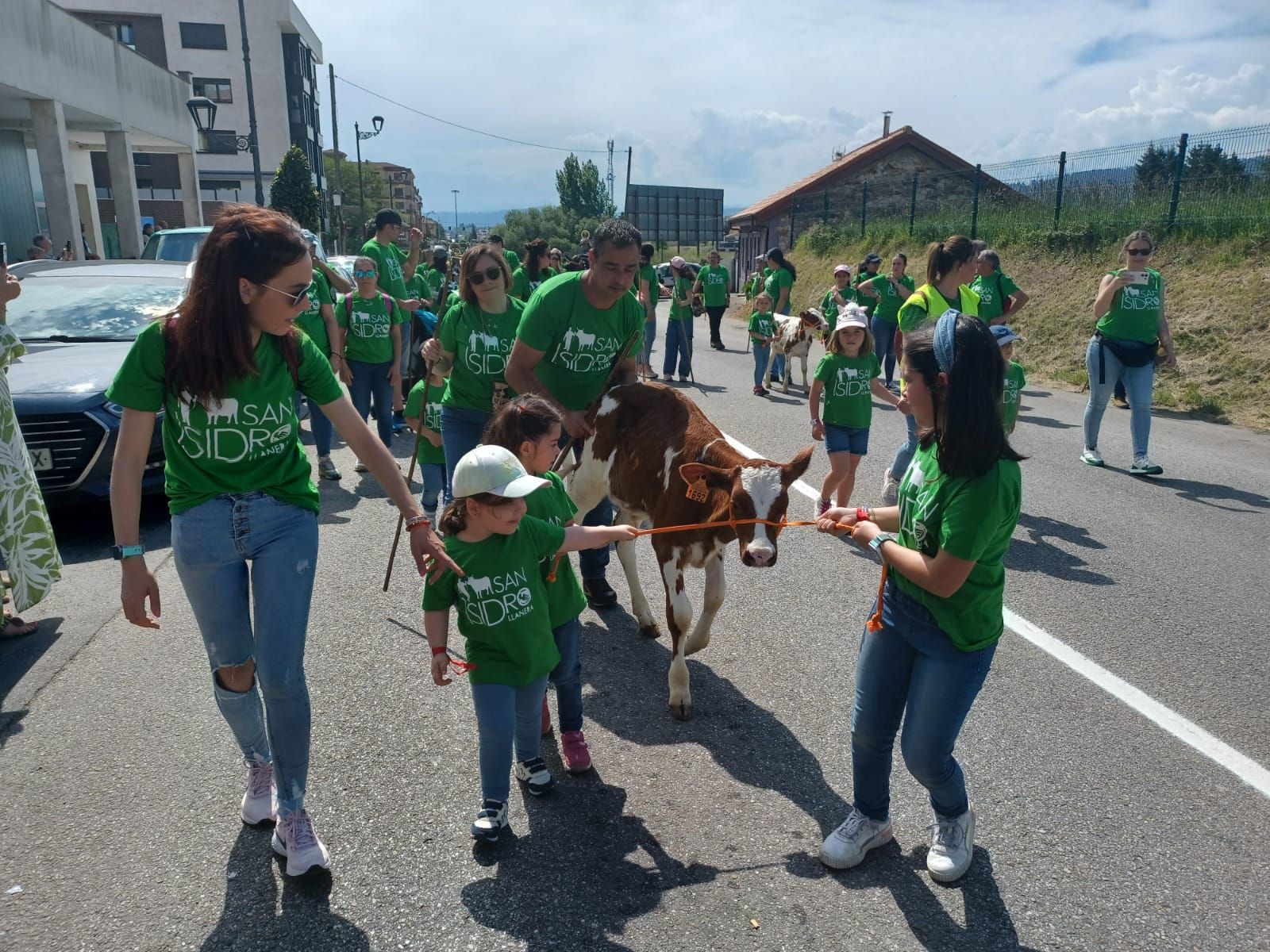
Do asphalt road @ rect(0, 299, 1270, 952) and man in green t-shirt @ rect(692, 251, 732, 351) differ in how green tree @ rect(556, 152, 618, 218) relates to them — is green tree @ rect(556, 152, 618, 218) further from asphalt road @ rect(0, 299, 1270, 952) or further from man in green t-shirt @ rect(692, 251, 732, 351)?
asphalt road @ rect(0, 299, 1270, 952)

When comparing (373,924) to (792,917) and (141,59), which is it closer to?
(792,917)

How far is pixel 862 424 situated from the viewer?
677 cm

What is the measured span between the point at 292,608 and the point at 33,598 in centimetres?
272

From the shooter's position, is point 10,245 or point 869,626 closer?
point 869,626

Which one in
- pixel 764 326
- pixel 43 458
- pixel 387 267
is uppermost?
pixel 387 267

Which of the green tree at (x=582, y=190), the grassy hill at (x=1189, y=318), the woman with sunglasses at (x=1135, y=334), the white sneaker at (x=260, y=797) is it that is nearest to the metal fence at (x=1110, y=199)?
the grassy hill at (x=1189, y=318)

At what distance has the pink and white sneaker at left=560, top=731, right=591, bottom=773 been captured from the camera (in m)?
3.78

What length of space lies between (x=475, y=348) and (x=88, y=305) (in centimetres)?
553

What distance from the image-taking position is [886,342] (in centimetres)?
1436

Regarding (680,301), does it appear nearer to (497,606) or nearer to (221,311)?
(497,606)

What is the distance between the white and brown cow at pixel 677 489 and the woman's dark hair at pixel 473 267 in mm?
1095

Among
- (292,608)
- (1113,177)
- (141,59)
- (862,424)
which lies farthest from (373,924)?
(141,59)

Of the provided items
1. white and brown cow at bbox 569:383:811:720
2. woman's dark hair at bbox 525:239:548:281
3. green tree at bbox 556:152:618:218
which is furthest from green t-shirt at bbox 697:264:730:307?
green tree at bbox 556:152:618:218

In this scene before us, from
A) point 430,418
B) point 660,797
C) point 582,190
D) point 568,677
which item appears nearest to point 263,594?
point 568,677
